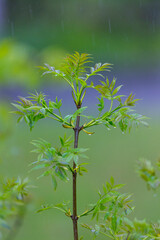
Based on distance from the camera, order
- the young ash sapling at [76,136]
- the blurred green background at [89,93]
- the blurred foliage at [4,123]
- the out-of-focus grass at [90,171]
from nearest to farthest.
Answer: the young ash sapling at [76,136] < the blurred foliage at [4,123] < the blurred green background at [89,93] < the out-of-focus grass at [90,171]

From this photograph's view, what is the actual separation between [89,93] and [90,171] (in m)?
3.45

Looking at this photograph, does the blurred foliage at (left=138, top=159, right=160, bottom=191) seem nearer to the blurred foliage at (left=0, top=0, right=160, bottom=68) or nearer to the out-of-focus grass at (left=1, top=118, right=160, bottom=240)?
the out-of-focus grass at (left=1, top=118, right=160, bottom=240)

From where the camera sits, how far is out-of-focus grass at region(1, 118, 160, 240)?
2.53 meters

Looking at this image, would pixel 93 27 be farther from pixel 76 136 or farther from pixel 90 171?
pixel 76 136

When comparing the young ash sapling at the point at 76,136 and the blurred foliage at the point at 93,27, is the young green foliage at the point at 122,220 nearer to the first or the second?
the young ash sapling at the point at 76,136

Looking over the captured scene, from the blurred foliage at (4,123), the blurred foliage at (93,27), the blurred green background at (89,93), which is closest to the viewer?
the blurred foliage at (4,123)

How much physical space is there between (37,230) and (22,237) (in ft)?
0.51

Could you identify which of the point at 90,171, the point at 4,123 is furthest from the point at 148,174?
the point at 90,171

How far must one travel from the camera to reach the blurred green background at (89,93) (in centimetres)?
135

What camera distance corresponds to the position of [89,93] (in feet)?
22.7

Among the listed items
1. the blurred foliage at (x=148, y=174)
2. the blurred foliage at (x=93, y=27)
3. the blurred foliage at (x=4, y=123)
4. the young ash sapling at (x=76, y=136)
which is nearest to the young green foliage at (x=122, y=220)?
the young ash sapling at (x=76, y=136)

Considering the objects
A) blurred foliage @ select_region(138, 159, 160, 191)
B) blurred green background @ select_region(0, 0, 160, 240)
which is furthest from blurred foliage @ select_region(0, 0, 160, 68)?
blurred foliage @ select_region(138, 159, 160, 191)

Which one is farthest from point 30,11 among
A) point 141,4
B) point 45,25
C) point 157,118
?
point 157,118

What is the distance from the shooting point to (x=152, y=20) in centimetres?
1055
